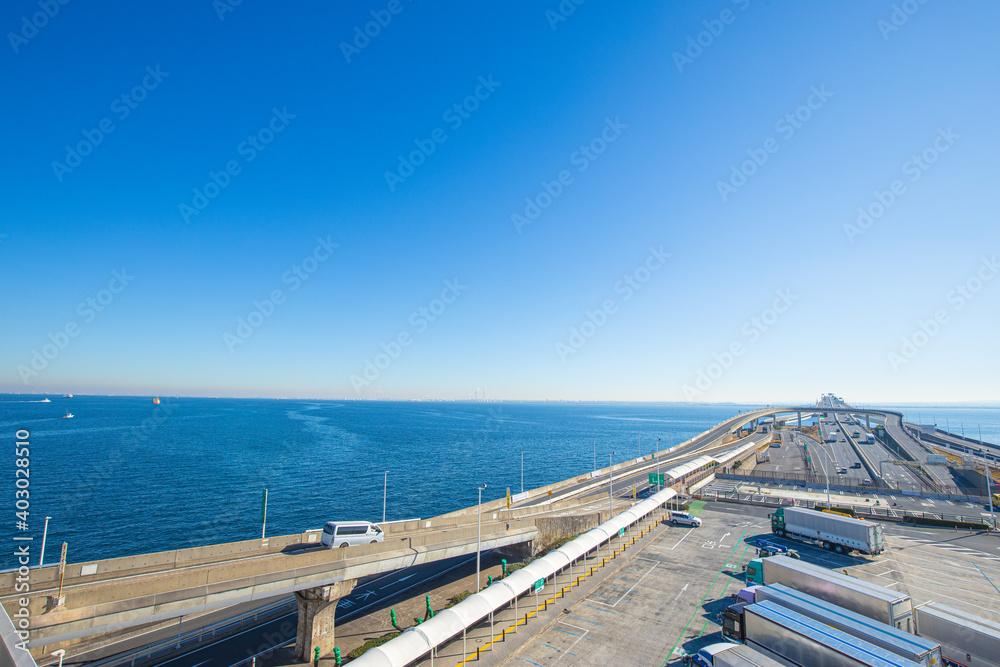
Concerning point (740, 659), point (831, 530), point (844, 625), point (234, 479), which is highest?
point (844, 625)

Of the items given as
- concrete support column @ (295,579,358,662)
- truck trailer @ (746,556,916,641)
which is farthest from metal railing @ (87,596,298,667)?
truck trailer @ (746,556,916,641)

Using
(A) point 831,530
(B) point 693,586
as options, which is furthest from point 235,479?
(A) point 831,530

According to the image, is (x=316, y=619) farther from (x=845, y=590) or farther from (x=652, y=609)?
(x=845, y=590)

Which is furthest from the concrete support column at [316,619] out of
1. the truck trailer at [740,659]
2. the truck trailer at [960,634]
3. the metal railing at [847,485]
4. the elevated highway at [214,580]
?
the metal railing at [847,485]

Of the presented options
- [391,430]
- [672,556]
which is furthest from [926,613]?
[391,430]

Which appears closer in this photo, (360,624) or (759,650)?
(759,650)

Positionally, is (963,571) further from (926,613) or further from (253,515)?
(253,515)
